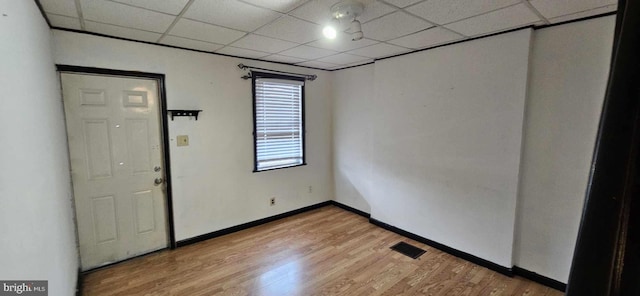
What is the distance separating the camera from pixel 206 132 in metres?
3.41

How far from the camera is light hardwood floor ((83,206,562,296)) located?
255 cm

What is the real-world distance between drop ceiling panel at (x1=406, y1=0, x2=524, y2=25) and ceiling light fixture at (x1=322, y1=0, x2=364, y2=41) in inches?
14.6

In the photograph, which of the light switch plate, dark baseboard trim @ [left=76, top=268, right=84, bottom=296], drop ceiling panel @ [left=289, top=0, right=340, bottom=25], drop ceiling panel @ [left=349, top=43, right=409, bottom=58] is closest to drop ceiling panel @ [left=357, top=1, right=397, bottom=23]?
drop ceiling panel @ [left=289, top=0, right=340, bottom=25]

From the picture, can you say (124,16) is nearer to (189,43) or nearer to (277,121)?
(189,43)

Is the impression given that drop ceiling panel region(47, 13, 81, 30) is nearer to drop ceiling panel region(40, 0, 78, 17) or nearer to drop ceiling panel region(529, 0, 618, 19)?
drop ceiling panel region(40, 0, 78, 17)

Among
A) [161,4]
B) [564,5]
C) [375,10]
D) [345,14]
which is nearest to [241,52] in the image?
[161,4]

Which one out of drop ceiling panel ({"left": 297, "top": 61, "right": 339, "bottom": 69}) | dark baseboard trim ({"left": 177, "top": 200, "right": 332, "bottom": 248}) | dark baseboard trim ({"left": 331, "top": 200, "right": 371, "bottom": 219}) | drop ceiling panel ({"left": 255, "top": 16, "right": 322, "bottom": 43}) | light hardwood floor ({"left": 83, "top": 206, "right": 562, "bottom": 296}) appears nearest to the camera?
drop ceiling panel ({"left": 255, "top": 16, "right": 322, "bottom": 43})

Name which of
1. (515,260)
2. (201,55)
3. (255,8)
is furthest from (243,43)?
(515,260)

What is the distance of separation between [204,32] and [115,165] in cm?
161

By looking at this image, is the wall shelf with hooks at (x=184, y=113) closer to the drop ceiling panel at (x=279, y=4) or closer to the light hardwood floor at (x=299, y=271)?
the light hardwood floor at (x=299, y=271)

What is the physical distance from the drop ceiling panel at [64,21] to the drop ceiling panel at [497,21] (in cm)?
305

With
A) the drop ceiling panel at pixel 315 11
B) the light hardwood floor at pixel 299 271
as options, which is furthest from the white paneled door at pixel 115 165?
the drop ceiling panel at pixel 315 11

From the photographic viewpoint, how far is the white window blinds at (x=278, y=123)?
3.89 meters

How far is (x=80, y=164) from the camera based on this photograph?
272 cm
